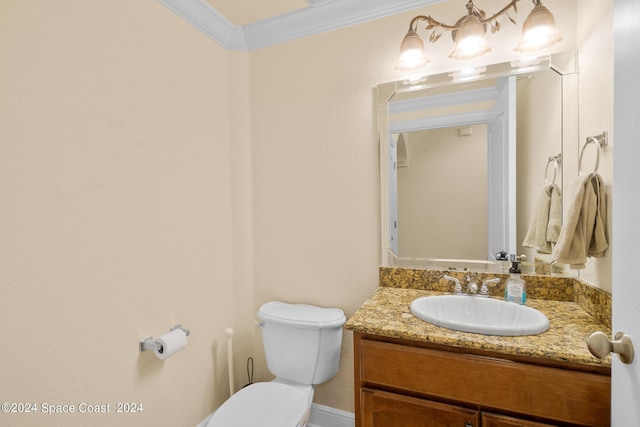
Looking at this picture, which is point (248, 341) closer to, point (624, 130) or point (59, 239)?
point (59, 239)

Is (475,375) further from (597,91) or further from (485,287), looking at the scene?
(597,91)

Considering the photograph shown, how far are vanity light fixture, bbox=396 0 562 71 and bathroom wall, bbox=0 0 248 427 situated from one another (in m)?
1.09

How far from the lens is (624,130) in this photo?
0.65 metres

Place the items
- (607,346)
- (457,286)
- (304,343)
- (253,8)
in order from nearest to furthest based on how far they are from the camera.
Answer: (607,346), (457,286), (304,343), (253,8)

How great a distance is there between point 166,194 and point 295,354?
1024 mm

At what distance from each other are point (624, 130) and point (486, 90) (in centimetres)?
91

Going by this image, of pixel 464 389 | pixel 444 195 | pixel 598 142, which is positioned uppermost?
pixel 598 142

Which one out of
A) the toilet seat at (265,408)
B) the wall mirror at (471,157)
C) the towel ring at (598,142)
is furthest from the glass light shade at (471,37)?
the toilet seat at (265,408)

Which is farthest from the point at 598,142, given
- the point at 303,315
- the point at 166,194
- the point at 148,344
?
the point at 148,344

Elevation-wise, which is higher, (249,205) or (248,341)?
(249,205)

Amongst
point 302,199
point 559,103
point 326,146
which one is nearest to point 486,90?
point 559,103

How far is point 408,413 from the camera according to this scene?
1080 millimetres

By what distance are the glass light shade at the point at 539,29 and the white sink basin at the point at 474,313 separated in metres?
1.08

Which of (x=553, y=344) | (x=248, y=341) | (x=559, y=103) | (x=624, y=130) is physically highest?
(x=559, y=103)
